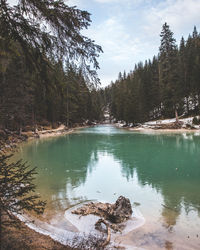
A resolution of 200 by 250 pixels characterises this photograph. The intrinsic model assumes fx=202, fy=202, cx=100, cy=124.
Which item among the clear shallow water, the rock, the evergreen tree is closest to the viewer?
the clear shallow water

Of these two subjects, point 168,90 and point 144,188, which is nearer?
point 144,188

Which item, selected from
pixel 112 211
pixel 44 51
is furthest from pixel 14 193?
pixel 112 211

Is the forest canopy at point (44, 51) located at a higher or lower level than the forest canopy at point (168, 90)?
lower

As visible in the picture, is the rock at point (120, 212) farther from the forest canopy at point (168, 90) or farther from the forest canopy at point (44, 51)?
the forest canopy at point (168, 90)

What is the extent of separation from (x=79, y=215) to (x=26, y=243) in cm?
341

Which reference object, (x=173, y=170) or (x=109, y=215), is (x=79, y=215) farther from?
(x=173, y=170)

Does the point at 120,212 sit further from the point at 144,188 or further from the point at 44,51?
the point at 44,51

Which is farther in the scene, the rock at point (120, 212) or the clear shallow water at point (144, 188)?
the rock at point (120, 212)

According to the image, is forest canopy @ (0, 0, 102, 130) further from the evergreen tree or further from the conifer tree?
the evergreen tree

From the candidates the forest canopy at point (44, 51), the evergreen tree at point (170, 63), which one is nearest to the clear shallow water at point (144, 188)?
the forest canopy at point (44, 51)

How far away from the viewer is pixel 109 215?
746 centimetres

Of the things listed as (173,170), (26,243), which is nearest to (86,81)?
(26,243)

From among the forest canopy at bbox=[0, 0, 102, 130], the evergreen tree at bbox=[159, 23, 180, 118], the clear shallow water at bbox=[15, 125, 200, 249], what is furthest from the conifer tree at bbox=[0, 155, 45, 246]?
the evergreen tree at bbox=[159, 23, 180, 118]

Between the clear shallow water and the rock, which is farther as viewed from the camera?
the rock
